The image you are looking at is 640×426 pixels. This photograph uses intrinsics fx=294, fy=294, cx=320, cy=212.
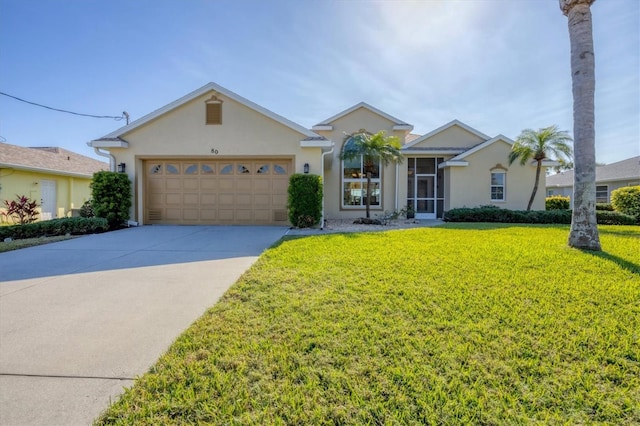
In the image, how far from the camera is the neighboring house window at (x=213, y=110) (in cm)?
1210

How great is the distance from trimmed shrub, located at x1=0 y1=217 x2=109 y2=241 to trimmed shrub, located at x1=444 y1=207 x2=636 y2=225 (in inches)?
591

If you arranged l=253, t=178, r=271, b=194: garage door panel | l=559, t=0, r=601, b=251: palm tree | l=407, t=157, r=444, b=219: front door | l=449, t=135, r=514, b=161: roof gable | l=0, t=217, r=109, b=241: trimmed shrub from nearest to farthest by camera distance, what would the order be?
1. l=559, t=0, r=601, b=251: palm tree
2. l=0, t=217, r=109, b=241: trimmed shrub
3. l=253, t=178, r=271, b=194: garage door panel
4. l=449, t=135, r=514, b=161: roof gable
5. l=407, t=157, r=444, b=219: front door

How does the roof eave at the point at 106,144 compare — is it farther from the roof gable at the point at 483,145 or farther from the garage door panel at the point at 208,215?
the roof gable at the point at 483,145

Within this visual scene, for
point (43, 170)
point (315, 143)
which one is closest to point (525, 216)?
point (315, 143)

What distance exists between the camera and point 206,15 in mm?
10727

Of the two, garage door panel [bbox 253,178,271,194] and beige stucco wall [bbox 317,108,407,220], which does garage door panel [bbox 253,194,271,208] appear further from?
beige stucco wall [bbox 317,108,407,220]

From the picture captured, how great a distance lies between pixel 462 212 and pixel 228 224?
10.8 m

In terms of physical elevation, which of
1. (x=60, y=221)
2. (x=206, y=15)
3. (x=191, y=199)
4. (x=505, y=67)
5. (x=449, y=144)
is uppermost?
(x=206, y=15)

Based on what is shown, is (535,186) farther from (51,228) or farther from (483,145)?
(51,228)

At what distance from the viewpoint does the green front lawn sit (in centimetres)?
206

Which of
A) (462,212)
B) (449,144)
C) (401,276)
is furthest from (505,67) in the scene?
(401,276)

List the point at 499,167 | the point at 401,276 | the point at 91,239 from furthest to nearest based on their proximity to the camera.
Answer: the point at 499,167 < the point at 91,239 < the point at 401,276

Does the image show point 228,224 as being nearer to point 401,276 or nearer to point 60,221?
point 60,221

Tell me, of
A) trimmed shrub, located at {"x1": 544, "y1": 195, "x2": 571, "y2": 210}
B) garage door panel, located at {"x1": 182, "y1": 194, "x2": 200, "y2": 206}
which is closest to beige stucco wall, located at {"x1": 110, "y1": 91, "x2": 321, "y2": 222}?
garage door panel, located at {"x1": 182, "y1": 194, "x2": 200, "y2": 206}
